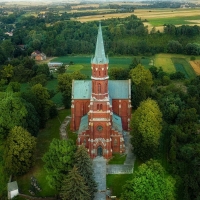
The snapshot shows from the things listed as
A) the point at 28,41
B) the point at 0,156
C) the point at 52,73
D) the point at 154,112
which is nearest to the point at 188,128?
the point at 154,112

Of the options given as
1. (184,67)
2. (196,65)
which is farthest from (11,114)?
(196,65)

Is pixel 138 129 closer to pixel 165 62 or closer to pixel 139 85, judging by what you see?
pixel 139 85

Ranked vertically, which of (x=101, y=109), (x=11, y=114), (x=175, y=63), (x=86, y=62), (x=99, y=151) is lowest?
(x=99, y=151)

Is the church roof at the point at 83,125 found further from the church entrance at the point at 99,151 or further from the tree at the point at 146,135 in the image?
the tree at the point at 146,135

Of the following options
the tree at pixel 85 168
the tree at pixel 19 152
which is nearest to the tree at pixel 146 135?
the tree at pixel 85 168

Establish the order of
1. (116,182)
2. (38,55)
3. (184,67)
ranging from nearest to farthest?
(116,182) → (184,67) → (38,55)

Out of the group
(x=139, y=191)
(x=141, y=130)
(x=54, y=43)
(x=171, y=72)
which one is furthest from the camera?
(x=54, y=43)

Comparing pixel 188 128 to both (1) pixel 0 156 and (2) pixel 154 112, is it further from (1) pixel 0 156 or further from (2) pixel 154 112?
(1) pixel 0 156
